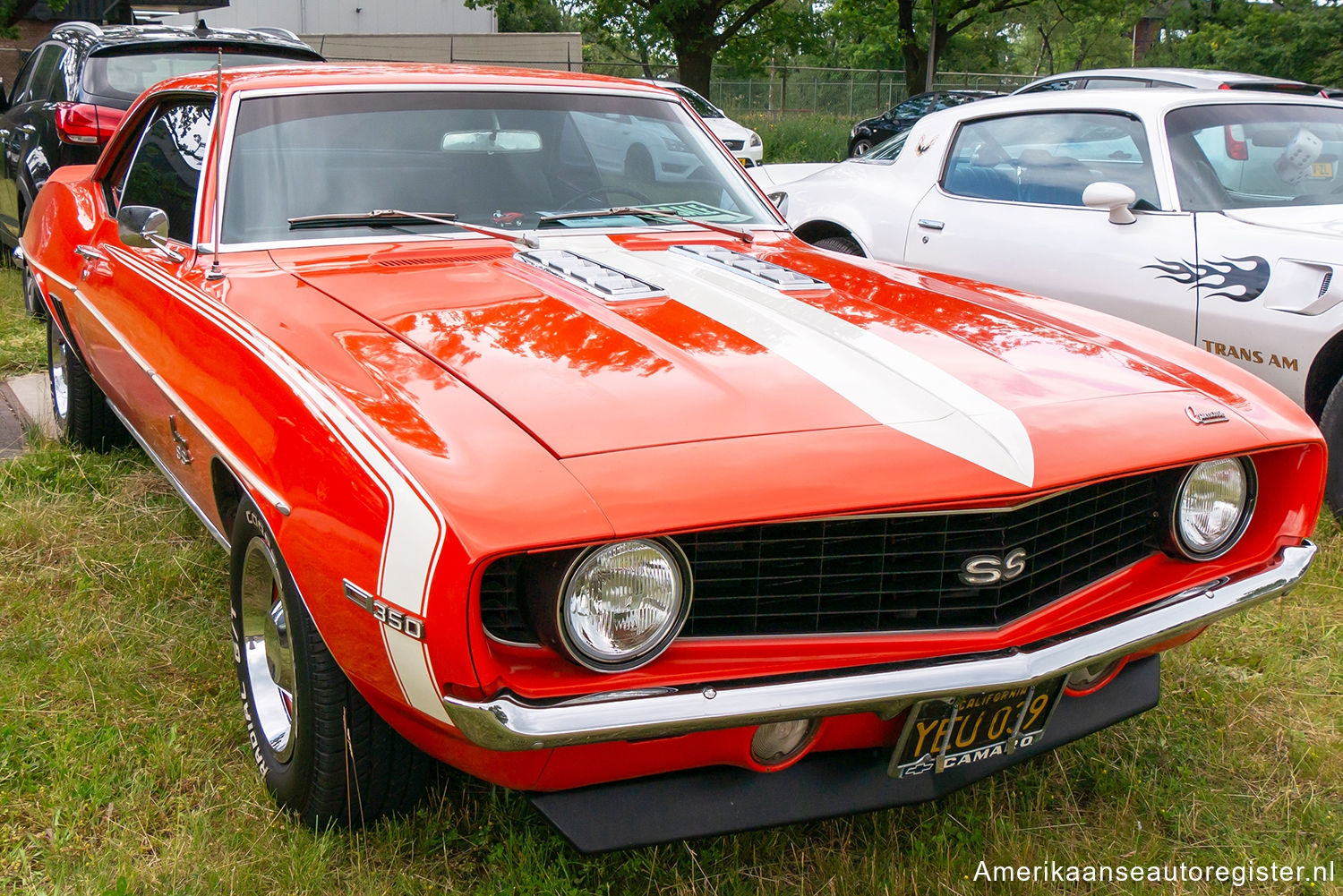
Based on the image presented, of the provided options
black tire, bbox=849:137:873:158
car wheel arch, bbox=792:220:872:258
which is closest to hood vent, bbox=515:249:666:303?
car wheel arch, bbox=792:220:872:258

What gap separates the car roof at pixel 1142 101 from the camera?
4.48 metres

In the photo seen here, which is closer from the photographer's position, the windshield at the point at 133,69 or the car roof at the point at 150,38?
the windshield at the point at 133,69

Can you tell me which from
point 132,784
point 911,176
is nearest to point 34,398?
point 132,784

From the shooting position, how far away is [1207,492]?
2109 millimetres

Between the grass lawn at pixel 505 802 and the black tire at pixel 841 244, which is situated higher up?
the black tire at pixel 841 244

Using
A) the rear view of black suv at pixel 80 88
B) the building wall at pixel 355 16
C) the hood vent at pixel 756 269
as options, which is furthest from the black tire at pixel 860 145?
the building wall at pixel 355 16

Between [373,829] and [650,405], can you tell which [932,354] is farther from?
[373,829]

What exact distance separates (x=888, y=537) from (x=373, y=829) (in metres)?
1.10

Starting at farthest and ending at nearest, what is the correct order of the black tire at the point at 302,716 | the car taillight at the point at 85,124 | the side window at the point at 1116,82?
the side window at the point at 1116,82 → the car taillight at the point at 85,124 → the black tire at the point at 302,716

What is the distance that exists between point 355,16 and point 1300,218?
1104 inches

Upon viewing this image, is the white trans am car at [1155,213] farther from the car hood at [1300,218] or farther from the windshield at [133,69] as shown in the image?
the windshield at [133,69]

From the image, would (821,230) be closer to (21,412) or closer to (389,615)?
(21,412)

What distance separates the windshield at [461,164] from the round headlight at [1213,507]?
1.59 metres

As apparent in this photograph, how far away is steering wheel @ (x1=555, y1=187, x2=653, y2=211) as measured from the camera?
307 cm
